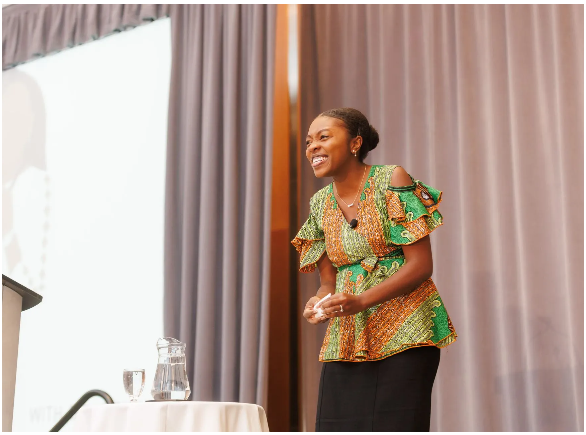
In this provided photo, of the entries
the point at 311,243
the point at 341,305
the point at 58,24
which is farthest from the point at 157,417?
the point at 58,24

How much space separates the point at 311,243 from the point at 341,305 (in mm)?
505

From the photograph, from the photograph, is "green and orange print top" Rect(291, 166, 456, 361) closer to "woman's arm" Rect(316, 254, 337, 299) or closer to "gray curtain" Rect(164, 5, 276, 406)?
"woman's arm" Rect(316, 254, 337, 299)

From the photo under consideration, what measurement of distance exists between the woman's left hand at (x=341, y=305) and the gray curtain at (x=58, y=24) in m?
3.20

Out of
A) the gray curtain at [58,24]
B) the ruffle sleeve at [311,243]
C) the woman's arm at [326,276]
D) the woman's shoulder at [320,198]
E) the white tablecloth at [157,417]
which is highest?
the gray curtain at [58,24]

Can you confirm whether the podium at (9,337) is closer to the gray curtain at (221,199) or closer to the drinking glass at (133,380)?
the drinking glass at (133,380)

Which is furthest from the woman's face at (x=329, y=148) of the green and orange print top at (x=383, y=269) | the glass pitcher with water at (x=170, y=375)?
the glass pitcher with water at (x=170, y=375)

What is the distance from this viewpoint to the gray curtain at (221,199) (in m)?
3.82

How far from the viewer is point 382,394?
1959 millimetres

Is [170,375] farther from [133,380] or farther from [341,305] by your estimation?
[341,305]

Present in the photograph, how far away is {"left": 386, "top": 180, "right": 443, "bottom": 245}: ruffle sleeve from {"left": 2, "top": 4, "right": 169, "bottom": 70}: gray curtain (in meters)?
2.98

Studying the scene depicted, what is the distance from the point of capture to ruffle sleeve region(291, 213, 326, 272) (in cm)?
230

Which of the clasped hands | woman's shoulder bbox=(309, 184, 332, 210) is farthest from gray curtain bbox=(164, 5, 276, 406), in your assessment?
the clasped hands

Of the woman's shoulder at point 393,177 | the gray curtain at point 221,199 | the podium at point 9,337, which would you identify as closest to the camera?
the podium at point 9,337

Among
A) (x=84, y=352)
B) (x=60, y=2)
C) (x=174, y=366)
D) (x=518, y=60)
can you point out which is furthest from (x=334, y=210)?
(x=60, y=2)
